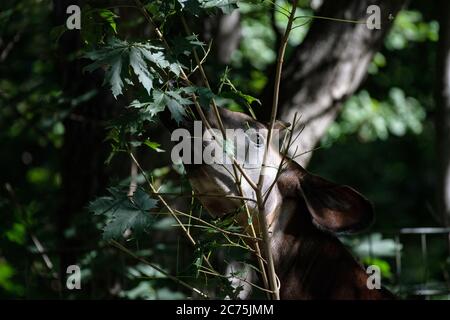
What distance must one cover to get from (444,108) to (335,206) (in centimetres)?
225

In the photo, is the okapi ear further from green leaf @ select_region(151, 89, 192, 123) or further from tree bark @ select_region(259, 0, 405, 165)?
tree bark @ select_region(259, 0, 405, 165)

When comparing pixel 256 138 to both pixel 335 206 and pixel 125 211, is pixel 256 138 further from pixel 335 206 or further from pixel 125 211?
pixel 125 211

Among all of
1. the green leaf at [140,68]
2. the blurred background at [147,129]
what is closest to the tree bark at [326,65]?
the blurred background at [147,129]

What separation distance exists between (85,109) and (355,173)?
6161 millimetres

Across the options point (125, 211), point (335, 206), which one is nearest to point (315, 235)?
point (335, 206)

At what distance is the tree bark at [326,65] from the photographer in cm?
502

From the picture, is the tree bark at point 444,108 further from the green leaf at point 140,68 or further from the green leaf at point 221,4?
the green leaf at point 140,68

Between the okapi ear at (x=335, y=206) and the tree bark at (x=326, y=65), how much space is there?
1.38 meters

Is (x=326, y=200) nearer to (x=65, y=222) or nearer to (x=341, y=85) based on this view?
(x=341, y=85)

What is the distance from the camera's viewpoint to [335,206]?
354 cm

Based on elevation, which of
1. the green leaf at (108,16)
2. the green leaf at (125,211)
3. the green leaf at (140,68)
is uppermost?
the green leaf at (108,16)

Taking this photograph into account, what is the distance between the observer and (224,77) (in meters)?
2.85

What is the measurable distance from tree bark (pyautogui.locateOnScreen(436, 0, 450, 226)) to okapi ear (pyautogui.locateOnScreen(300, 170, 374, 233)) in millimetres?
2209

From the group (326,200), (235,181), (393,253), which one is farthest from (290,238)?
(393,253)
